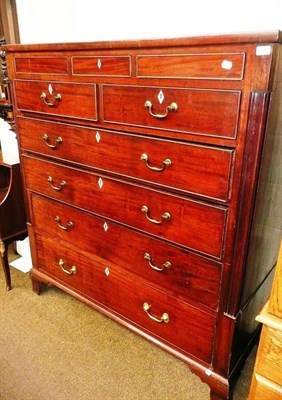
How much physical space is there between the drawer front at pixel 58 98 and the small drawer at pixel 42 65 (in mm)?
43

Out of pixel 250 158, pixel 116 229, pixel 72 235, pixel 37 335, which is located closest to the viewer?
pixel 250 158

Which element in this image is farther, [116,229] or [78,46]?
[116,229]

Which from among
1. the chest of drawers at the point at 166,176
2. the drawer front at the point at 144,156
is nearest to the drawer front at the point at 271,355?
the chest of drawers at the point at 166,176

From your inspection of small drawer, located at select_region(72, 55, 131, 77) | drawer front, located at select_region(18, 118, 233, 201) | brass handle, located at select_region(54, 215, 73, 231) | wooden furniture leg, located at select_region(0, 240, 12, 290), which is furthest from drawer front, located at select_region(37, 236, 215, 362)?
small drawer, located at select_region(72, 55, 131, 77)

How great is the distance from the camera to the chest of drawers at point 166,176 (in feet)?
3.02

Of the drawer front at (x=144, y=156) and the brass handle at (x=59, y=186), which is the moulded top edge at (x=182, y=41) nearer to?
the drawer front at (x=144, y=156)

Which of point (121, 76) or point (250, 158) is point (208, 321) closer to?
point (250, 158)

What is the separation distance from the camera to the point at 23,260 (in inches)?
90.2

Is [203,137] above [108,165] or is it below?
above

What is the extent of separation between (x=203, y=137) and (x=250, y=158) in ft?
0.50

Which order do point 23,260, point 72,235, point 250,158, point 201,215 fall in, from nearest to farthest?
point 250,158 → point 201,215 → point 72,235 → point 23,260

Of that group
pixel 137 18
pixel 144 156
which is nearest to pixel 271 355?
pixel 144 156

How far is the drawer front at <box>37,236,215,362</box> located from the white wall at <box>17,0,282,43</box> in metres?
1.03

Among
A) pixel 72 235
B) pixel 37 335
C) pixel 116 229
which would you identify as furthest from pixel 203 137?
pixel 37 335
